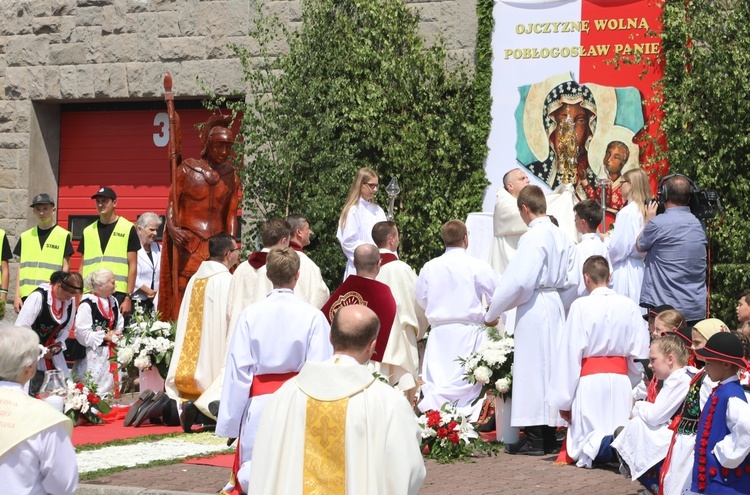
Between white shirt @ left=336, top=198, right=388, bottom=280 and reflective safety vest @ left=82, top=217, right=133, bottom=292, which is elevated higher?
white shirt @ left=336, top=198, right=388, bottom=280

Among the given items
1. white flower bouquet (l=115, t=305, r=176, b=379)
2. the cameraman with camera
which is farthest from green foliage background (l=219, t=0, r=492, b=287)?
the cameraman with camera

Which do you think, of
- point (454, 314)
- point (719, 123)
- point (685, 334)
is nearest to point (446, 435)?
point (454, 314)

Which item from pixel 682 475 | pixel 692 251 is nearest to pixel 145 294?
pixel 692 251

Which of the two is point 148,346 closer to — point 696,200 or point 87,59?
point 696,200

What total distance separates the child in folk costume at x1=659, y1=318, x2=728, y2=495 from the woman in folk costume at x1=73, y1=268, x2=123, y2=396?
675cm

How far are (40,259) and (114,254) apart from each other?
0.86 meters

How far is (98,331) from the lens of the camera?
13078 millimetres

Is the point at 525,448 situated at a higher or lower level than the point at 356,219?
lower

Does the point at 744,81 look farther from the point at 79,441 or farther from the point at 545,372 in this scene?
the point at 79,441

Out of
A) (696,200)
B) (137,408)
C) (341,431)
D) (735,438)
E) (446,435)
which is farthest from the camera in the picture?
(137,408)

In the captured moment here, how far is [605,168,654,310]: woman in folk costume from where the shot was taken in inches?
479

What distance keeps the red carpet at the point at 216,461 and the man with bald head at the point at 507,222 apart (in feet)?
13.4

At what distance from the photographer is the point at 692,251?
11.0 metres

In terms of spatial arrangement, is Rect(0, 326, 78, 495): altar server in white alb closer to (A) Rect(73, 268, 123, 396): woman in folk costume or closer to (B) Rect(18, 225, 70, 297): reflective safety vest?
(A) Rect(73, 268, 123, 396): woman in folk costume
